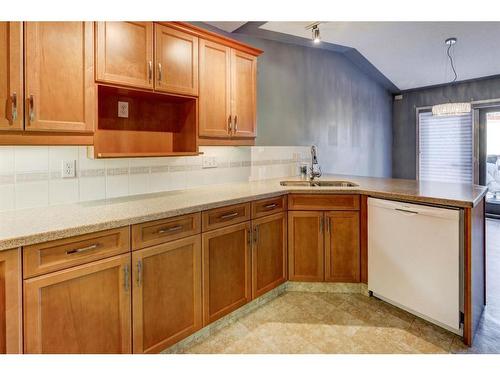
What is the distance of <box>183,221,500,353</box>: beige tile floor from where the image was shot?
1.98 m

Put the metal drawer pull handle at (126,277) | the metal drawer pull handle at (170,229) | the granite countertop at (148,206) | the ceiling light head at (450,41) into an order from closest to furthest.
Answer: the granite countertop at (148,206), the metal drawer pull handle at (126,277), the metal drawer pull handle at (170,229), the ceiling light head at (450,41)

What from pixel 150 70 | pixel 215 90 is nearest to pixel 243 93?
pixel 215 90

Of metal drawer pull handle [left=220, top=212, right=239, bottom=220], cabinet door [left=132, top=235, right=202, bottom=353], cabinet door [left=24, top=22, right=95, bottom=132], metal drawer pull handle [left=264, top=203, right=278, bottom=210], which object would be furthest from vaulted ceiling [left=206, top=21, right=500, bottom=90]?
cabinet door [left=132, top=235, right=202, bottom=353]

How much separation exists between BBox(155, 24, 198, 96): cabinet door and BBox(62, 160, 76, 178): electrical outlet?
2.34 ft

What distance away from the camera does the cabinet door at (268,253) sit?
7.92 feet

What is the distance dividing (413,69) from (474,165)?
196 cm

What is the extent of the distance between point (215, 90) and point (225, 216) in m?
1.01

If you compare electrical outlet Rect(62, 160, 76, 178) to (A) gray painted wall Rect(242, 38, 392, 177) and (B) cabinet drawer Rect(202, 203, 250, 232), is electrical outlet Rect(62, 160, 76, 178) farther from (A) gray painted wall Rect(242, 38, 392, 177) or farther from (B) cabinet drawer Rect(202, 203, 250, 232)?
(A) gray painted wall Rect(242, 38, 392, 177)

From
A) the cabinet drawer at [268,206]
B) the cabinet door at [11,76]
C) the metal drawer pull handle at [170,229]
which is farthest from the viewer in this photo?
the cabinet drawer at [268,206]

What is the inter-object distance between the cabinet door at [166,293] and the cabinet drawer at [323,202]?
100 cm

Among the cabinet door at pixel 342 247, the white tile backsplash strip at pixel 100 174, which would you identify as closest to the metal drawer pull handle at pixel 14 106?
the white tile backsplash strip at pixel 100 174

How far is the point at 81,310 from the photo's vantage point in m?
1.49

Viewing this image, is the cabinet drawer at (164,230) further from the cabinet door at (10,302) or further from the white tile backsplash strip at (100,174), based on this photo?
the white tile backsplash strip at (100,174)
